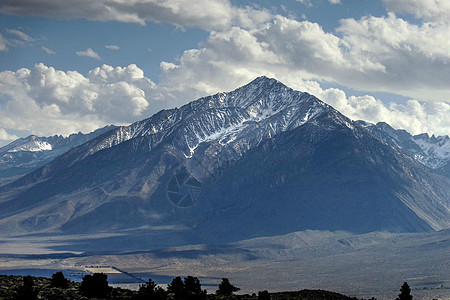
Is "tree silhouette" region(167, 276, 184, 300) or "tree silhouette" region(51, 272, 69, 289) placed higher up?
"tree silhouette" region(51, 272, 69, 289)

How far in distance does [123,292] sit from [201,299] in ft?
25.8

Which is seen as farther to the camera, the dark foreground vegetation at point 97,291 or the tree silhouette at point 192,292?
the tree silhouette at point 192,292

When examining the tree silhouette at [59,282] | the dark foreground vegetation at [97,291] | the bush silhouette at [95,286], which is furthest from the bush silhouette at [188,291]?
the tree silhouette at [59,282]

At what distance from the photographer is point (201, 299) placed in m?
58.6

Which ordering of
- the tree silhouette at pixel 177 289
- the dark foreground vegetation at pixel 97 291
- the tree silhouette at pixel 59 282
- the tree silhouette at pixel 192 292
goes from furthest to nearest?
the tree silhouette at pixel 59 282
the tree silhouette at pixel 177 289
the tree silhouette at pixel 192 292
the dark foreground vegetation at pixel 97 291

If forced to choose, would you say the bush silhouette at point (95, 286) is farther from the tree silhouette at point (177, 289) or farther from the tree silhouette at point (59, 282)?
the tree silhouette at point (177, 289)

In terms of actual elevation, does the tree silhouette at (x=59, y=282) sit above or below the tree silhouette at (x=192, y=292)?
above

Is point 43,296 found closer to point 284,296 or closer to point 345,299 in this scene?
point 284,296

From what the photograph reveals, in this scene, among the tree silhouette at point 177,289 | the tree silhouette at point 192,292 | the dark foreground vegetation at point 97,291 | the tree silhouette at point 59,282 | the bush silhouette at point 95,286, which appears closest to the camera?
the dark foreground vegetation at point 97,291

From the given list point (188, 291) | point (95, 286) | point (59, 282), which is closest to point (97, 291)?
point (95, 286)

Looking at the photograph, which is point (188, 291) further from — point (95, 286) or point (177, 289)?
point (95, 286)

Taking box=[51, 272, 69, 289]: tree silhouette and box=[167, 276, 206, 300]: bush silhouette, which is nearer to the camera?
box=[167, 276, 206, 300]: bush silhouette

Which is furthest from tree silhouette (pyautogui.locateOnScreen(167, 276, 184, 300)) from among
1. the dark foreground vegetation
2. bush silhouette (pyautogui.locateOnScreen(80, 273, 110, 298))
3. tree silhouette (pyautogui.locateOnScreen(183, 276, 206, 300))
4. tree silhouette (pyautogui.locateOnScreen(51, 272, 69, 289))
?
tree silhouette (pyautogui.locateOnScreen(51, 272, 69, 289))

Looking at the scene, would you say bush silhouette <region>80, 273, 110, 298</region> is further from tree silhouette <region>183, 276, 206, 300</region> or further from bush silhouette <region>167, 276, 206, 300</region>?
tree silhouette <region>183, 276, 206, 300</region>
